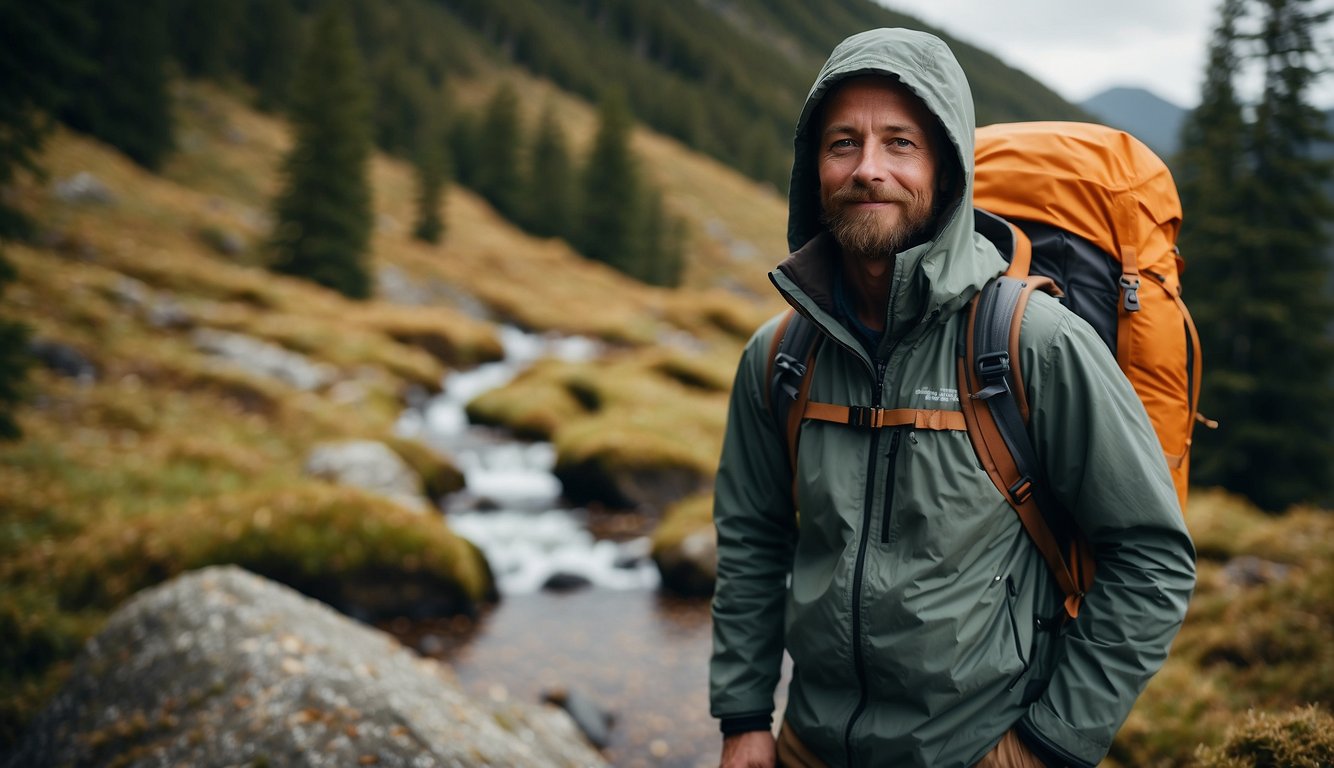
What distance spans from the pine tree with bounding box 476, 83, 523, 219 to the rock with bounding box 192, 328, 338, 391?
1740 inches

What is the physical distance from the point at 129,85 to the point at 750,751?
47.7 metres

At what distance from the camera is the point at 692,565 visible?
10.6 m

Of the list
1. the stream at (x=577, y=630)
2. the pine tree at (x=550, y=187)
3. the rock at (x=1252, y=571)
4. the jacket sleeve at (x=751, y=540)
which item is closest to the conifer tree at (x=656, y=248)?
the pine tree at (x=550, y=187)

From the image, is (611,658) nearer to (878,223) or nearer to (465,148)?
(878,223)

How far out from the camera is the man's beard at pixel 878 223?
103 inches

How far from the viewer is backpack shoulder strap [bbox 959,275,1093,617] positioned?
2.44 metres

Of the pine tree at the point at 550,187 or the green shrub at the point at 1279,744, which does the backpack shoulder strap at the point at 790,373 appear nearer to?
the green shrub at the point at 1279,744

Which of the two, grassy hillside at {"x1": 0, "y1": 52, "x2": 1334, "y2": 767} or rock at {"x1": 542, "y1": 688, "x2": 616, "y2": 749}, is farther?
rock at {"x1": 542, "y1": 688, "x2": 616, "y2": 749}

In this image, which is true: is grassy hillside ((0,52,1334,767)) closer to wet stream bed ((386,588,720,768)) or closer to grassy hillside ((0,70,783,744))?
grassy hillside ((0,70,783,744))

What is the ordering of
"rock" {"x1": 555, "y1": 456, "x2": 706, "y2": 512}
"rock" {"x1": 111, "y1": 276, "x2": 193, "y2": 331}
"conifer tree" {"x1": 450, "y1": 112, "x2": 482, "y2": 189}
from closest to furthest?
1. "rock" {"x1": 555, "y1": 456, "x2": 706, "y2": 512}
2. "rock" {"x1": 111, "y1": 276, "x2": 193, "y2": 331}
3. "conifer tree" {"x1": 450, "y1": 112, "x2": 482, "y2": 189}

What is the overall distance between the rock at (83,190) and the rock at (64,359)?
641 inches

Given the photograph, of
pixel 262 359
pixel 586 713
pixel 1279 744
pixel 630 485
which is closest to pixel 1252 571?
pixel 1279 744

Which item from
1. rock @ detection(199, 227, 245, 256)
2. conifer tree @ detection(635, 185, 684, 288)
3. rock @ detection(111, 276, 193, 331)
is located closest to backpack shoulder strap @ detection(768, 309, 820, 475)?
rock @ detection(111, 276, 193, 331)

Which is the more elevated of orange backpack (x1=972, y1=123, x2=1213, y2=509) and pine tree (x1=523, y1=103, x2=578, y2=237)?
orange backpack (x1=972, y1=123, x2=1213, y2=509)
